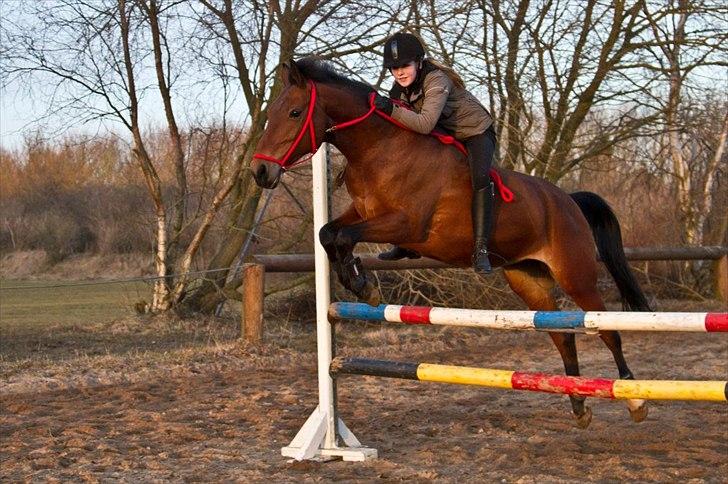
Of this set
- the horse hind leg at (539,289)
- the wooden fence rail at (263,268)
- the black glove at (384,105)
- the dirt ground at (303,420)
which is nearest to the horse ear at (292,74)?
the black glove at (384,105)

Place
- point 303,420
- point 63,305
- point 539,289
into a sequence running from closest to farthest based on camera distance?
point 539,289 < point 303,420 < point 63,305

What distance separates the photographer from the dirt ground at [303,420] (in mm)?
4246

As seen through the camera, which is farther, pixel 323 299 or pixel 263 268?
pixel 263 268

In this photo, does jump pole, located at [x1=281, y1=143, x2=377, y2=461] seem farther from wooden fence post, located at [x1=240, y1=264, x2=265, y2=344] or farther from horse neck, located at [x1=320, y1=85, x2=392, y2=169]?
wooden fence post, located at [x1=240, y1=264, x2=265, y2=344]

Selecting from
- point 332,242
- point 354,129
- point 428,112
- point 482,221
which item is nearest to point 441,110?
point 428,112

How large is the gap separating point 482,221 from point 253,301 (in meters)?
4.05

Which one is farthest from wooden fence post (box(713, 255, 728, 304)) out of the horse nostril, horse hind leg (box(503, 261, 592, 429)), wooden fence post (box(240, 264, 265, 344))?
the horse nostril

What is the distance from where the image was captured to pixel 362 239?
12.9ft

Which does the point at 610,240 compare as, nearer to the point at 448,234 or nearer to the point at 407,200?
the point at 448,234

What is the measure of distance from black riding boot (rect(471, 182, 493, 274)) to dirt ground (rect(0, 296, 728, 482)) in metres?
0.99

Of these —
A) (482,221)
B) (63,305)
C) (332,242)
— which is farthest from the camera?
(63,305)

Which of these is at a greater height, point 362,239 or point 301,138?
point 301,138

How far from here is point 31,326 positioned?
11.0 metres

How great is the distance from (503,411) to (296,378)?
1.95 metres
